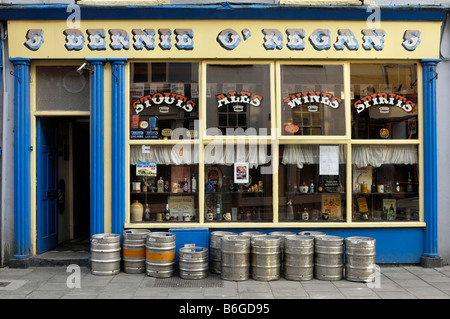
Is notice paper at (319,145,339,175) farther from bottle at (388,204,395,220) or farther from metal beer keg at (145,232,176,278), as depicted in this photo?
→ metal beer keg at (145,232,176,278)

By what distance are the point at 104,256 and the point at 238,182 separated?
2.97 metres

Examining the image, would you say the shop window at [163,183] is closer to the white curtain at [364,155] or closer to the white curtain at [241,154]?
the white curtain at [241,154]

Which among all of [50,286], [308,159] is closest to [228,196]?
[308,159]

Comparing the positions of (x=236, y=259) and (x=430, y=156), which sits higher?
(x=430, y=156)

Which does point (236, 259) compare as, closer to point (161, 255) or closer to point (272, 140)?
point (161, 255)

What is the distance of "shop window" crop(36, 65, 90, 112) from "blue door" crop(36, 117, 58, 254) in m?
0.43

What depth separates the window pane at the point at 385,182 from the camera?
9008mm

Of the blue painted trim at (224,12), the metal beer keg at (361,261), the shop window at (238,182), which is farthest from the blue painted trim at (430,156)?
the shop window at (238,182)

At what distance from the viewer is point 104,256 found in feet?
26.1

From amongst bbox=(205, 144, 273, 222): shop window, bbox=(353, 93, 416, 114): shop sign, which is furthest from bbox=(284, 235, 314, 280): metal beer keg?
bbox=(353, 93, 416, 114): shop sign

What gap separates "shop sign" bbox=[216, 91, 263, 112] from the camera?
29.6 feet

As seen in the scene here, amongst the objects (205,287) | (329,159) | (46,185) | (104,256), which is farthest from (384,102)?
(46,185)

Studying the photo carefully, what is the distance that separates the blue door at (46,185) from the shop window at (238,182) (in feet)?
11.2

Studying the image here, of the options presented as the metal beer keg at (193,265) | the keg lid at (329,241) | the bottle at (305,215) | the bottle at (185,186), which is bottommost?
the metal beer keg at (193,265)
